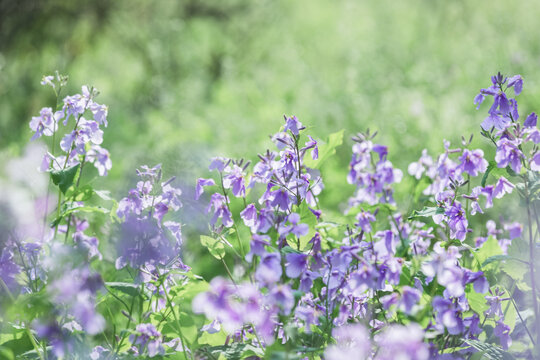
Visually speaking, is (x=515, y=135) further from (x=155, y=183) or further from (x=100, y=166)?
(x=100, y=166)

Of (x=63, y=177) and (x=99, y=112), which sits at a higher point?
(x=99, y=112)

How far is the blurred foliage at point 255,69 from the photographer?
3721 mm

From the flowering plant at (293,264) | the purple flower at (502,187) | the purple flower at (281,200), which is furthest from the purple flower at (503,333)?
the purple flower at (281,200)

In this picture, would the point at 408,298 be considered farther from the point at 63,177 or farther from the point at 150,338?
the point at 63,177

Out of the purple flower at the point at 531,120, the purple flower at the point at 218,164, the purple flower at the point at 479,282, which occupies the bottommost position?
the purple flower at the point at 479,282

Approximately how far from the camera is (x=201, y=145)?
3703mm

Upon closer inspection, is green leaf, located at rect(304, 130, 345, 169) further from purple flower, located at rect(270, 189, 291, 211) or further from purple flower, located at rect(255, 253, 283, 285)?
purple flower, located at rect(255, 253, 283, 285)

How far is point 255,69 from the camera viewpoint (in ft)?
21.2

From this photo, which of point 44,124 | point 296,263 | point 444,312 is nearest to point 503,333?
point 444,312

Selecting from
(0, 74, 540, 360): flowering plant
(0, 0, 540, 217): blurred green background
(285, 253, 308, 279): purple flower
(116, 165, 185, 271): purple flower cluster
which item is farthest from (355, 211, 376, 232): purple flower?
(0, 0, 540, 217): blurred green background

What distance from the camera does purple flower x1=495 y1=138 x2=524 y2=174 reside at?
1062mm

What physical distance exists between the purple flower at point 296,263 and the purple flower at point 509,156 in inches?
15.8

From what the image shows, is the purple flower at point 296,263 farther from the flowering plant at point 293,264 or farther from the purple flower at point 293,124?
the purple flower at point 293,124

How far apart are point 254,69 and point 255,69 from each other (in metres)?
0.02
